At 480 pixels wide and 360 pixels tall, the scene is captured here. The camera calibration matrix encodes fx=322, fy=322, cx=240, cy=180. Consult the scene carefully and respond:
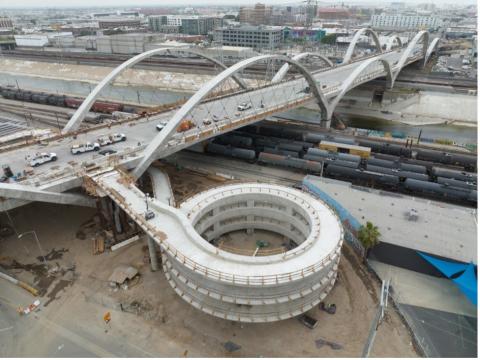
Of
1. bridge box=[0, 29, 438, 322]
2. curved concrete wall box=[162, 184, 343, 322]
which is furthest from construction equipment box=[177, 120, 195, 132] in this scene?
curved concrete wall box=[162, 184, 343, 322]

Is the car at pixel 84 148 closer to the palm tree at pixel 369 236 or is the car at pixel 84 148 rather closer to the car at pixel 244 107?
the car at pixel 244 107

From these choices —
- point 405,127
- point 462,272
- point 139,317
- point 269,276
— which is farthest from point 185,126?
point 405,127

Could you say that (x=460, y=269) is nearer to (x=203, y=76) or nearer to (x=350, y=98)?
(x=350, y=98)

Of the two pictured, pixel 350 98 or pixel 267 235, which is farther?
pixel 350 98

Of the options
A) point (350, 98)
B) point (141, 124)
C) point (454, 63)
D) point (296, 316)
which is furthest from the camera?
point (454, 63)

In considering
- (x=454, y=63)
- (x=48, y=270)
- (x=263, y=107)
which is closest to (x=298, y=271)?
(x=48, y=270)

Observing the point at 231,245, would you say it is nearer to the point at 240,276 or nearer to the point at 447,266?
the point at 240,276

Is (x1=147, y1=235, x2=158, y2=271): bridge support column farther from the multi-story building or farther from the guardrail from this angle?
the multi-story building

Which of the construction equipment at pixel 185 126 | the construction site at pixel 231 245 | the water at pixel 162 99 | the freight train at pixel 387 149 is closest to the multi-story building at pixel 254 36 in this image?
the water at pixel 162 99
